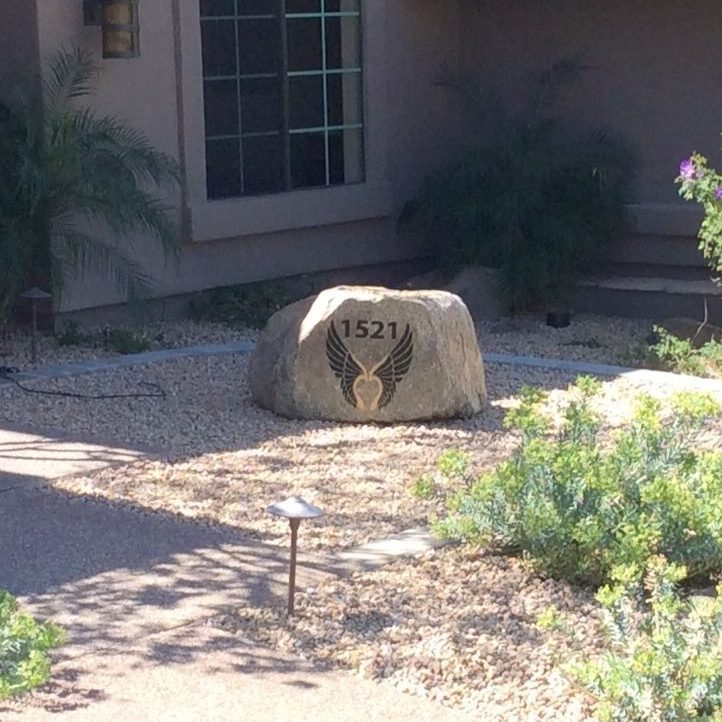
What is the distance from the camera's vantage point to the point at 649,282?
12172 millimetres

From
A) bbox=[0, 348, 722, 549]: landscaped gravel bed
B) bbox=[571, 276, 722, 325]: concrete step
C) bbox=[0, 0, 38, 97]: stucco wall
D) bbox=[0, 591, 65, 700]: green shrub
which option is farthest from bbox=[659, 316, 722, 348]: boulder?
bbox=[0, 591, 65, 700]: green shrub

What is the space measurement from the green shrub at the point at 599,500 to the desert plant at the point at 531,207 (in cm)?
578

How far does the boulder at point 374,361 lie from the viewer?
8117 millimetres

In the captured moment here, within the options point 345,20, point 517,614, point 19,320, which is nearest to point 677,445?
point 517,614

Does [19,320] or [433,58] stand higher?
[433,58]

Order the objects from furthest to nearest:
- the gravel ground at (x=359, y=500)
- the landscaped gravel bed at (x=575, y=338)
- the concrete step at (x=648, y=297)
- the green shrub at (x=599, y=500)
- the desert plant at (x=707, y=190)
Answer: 1. the concrete step at (x=648, y=297)
2. the landscaped gravel bed at (x=575, y=338)
3. the desert plant at (x=707, y=190)
4. the green shrub at (x=599, y=500)
5. the gravel ground at (x=359, y=500)

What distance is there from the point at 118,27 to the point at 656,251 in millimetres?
4541

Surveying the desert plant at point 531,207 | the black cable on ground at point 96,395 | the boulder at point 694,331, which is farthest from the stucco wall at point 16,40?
the boulder at point 694,331

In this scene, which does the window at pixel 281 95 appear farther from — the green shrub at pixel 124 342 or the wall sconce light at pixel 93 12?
the green shrub at pixel 124 342

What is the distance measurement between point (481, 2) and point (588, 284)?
8.67 ft

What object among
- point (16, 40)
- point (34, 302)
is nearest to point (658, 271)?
point (34, 302)

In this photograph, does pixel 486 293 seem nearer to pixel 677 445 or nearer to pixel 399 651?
pixel 677 445

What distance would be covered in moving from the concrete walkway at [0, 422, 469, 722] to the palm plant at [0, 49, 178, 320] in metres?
2.95

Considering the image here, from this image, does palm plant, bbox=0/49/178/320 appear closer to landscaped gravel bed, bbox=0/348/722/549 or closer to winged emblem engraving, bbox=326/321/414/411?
landscaped gravel bed, bbox=0/348/722/549
